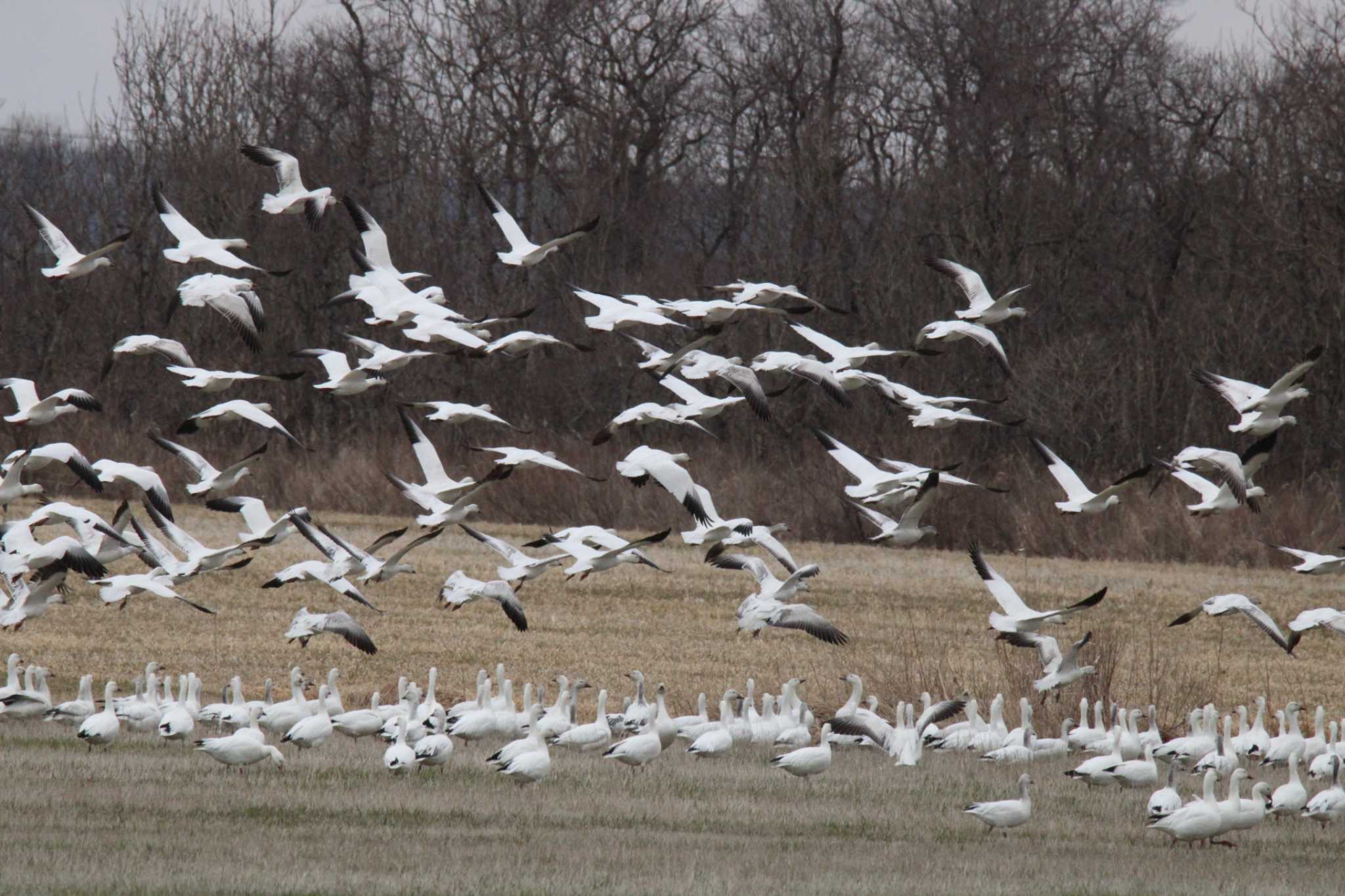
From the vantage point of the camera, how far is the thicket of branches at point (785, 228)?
28.9 meters

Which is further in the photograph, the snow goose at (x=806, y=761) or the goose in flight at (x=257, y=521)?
the goose in flight at (x=257, y=521)

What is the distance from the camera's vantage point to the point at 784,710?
13.9 meters

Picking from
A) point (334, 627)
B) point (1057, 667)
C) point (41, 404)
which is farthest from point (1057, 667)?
point (41, 404)

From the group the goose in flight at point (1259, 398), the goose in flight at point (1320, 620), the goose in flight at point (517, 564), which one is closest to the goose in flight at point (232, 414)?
the goose in flight at point (517, 564)

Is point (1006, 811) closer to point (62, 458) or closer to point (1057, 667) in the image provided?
point (1057, 667)

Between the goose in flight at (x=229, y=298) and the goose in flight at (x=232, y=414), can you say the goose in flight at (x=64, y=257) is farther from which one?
the goose in flight at (x=232, y=414)

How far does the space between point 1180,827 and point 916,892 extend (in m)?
2.07

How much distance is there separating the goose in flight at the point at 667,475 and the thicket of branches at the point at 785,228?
13669mm

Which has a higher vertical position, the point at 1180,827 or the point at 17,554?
the point at 17,554

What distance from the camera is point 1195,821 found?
9883 mm

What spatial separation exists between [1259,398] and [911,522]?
263 cm

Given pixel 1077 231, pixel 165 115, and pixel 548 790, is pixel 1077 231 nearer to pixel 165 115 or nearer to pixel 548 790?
pixel 165 115

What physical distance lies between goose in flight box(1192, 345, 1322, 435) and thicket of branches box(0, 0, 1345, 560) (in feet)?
36.2

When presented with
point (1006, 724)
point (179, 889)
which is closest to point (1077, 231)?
point (1006, 724)
